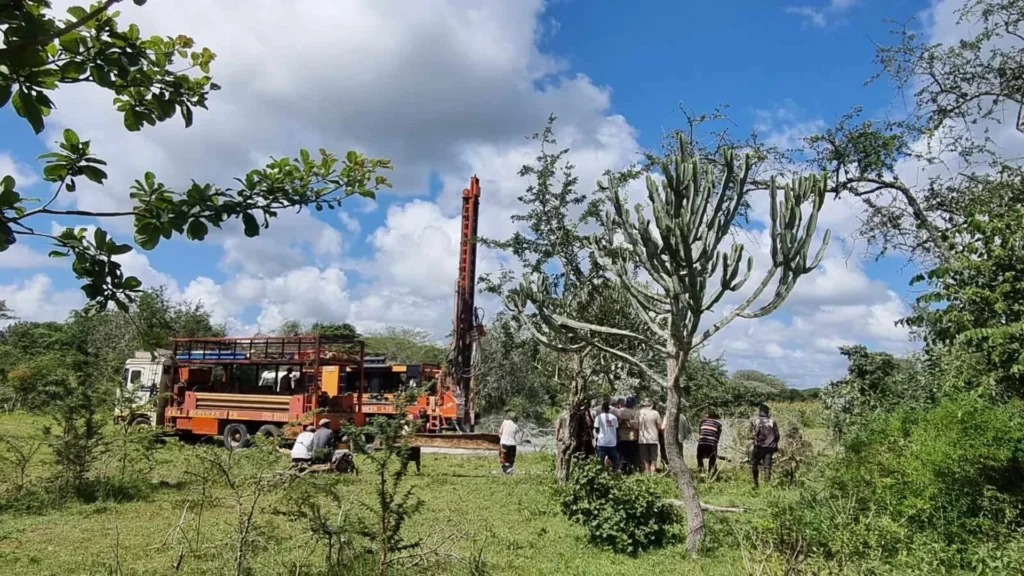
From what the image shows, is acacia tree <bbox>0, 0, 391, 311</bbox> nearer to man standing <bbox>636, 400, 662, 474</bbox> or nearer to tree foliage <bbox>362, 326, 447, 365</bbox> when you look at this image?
man standing <bbox>636, 400, 662, 474</bbox>

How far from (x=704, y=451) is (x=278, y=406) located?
10865 millimetres

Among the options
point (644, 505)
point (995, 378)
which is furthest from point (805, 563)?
point (995, 378)

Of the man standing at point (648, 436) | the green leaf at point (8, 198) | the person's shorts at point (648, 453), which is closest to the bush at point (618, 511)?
the man standing at point (648, 436)

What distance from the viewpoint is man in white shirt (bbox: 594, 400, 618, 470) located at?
1226cm

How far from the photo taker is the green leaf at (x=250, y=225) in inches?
97.0

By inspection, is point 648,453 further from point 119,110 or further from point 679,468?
point 119,110

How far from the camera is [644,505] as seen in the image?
778 cm

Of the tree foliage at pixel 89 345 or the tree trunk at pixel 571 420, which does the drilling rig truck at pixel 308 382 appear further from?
the tree trunk at pixel 571 420

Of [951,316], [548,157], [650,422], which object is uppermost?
[548,157]

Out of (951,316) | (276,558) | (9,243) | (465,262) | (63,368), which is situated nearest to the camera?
(9,243)

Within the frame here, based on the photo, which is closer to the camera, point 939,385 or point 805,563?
point 805,563

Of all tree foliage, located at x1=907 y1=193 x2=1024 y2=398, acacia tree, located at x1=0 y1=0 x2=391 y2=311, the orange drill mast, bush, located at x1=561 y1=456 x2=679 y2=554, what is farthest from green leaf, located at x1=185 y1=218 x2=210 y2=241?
the orange drill mast

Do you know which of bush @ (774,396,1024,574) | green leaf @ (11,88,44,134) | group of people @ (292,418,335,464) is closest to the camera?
green leaf @ (11,88,44,134)

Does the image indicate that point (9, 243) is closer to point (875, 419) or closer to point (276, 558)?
point (276, 558)
